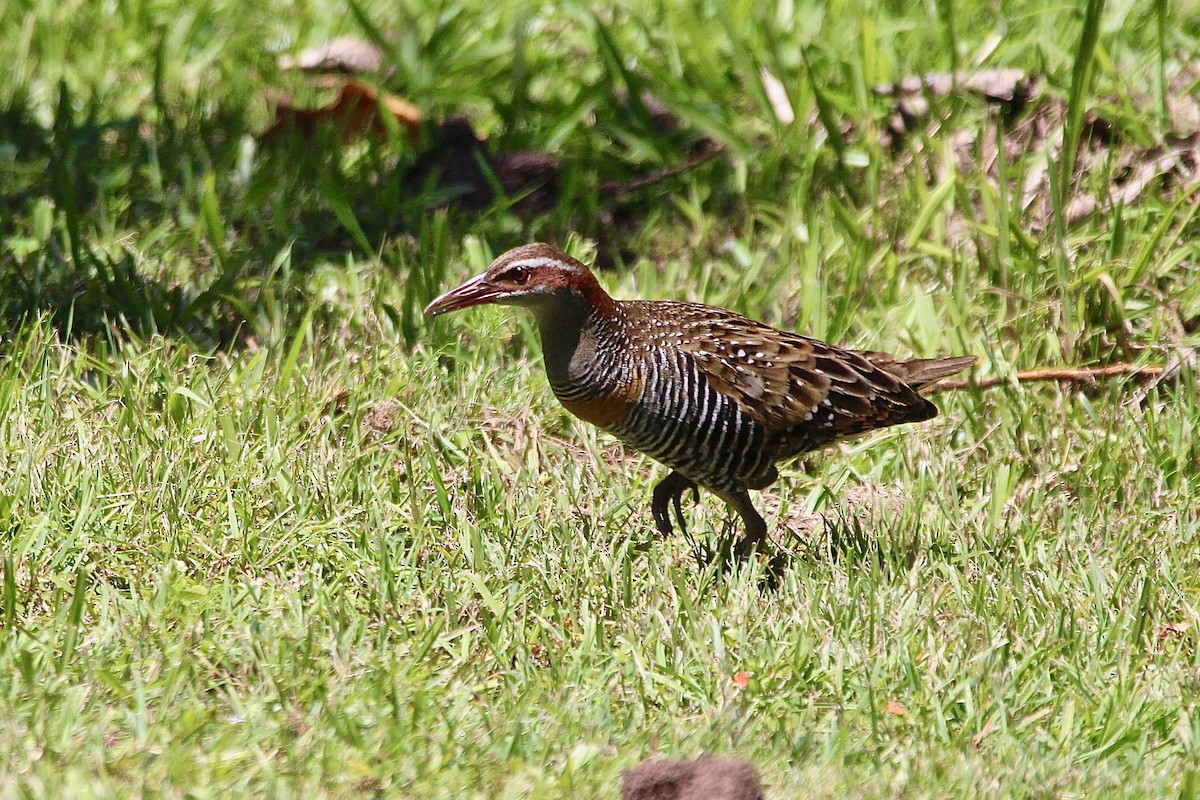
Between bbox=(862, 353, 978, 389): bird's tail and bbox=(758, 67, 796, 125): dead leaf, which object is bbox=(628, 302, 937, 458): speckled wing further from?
bbox=(758, 67, 796, 125): dead leaf

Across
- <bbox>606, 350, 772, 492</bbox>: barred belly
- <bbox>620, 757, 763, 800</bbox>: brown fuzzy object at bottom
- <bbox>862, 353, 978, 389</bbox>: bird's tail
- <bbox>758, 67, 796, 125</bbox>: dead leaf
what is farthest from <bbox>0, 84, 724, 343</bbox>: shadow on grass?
<bbox>620, 757, 763, 800</bbox>: brown fuzzy object at bottom

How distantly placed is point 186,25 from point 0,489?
154 inches

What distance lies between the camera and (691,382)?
4.79 m

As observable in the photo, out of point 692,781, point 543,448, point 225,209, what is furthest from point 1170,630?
point 225,209

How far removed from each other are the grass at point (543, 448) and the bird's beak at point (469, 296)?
0.57 m

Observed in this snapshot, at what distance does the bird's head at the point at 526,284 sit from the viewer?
467 centimetres

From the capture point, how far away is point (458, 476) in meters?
5.16

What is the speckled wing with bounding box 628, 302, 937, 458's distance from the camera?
4855 mm

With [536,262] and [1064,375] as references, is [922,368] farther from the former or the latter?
[536,262]

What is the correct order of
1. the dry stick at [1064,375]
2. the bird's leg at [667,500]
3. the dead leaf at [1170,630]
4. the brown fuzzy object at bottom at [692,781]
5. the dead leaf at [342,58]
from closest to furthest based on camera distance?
the brown fuzzy object at bottom at [692,781]
the dead leaf at [1170,630]
the bird's leg at [667,500]
the dry stick at [1064,375]
the dead leaf at [342,58]

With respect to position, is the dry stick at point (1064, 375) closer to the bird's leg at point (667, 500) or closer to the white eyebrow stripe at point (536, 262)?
the bird's leg at point (667, 500)

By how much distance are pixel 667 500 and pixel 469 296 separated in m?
0.95

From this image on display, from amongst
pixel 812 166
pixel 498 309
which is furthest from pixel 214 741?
pixel 812 166

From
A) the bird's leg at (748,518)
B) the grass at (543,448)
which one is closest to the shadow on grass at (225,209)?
the grass at (543,448)
